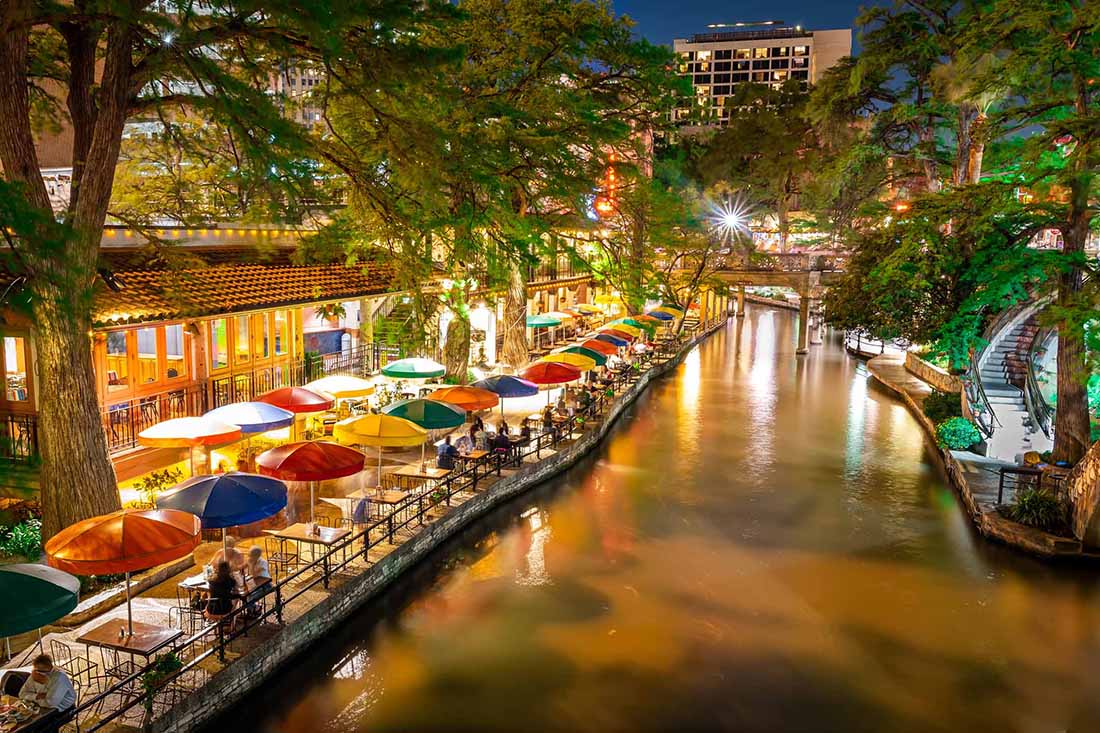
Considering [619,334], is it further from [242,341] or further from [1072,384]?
[242,341]

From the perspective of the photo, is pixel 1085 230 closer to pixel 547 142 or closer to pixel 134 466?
pixel 547 142

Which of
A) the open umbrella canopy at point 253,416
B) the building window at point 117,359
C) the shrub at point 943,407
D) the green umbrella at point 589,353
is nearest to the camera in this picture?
the open umbrella canopy at point 253,416

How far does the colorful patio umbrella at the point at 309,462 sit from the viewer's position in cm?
1396

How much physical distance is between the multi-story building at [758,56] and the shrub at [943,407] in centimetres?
15132

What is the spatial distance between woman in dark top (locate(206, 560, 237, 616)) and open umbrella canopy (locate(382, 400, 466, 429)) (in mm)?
6551

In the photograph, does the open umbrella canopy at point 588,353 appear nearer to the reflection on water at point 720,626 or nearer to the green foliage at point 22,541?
the reflection on water at point 720,626

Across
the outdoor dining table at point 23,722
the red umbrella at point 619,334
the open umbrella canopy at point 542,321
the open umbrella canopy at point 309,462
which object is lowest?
the outdoor dining table at point 23,722

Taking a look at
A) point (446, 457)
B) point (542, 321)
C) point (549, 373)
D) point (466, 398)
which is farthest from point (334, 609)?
point (542, 321)

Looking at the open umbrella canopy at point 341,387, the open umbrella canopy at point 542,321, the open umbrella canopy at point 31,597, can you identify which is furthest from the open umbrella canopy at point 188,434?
the open umbrella canopy at point 542,321

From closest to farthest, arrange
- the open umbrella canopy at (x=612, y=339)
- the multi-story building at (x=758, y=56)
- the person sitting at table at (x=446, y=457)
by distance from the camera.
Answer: the person sitting at table at (x=446, y=457), the open umbrella canopy at (x=612, y=339), the multi-story building at (x=758, y=56)

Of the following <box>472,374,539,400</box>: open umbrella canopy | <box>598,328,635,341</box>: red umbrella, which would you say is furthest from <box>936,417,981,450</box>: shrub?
<box>598,328,635,341</box>: red umbrella

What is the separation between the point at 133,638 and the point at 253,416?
6712 mm

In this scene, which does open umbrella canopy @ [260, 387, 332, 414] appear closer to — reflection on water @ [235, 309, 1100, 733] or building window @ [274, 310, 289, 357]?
building window @ [274, 310, 289, 357]

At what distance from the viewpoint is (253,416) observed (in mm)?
16281
